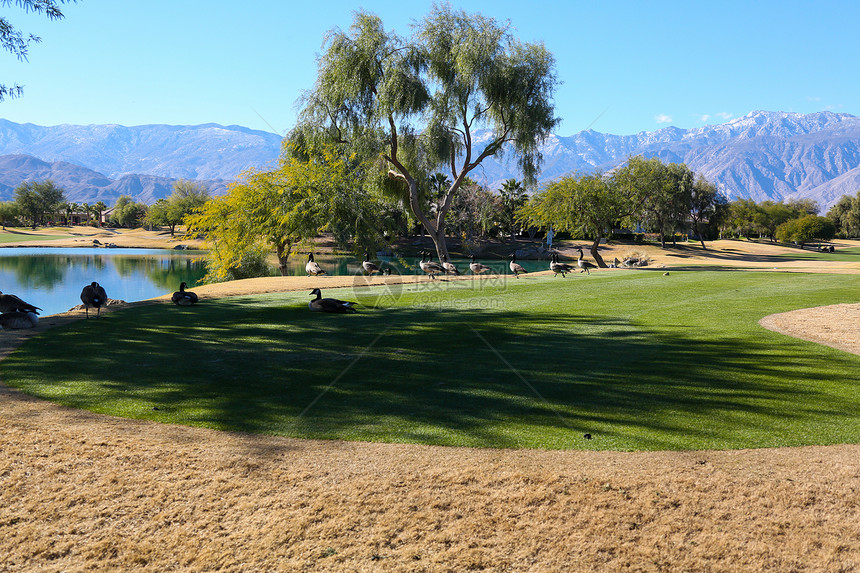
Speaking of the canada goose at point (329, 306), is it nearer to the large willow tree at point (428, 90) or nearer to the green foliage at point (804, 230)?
the large willow tree at point (428, 90)

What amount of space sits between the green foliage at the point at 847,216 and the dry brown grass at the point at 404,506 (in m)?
138

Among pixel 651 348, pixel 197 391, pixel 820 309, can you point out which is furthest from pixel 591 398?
pixel 820 309

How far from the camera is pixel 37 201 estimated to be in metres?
136

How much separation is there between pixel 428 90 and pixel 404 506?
31.9 m

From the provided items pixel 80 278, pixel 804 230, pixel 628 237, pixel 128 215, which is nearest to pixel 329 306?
pixel 80 278

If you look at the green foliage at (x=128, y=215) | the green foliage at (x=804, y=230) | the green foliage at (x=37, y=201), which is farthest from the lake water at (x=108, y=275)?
the green foliage at (x=37, y=201)

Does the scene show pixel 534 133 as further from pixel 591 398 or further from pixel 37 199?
pixel 37 199

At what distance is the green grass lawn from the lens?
667 cm

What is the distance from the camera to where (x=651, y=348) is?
36.2 feet

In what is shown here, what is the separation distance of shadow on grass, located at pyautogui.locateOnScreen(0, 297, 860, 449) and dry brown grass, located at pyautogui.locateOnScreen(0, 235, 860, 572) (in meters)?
0.60

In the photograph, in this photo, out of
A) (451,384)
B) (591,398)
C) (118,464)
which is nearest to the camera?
(118,464)

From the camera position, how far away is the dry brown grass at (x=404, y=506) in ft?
13.9

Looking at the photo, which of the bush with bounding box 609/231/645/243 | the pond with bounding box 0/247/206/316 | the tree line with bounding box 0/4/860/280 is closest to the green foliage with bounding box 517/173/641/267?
the tree line with bounding box 0/4/860/280

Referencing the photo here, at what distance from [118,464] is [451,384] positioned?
4.58 metres
